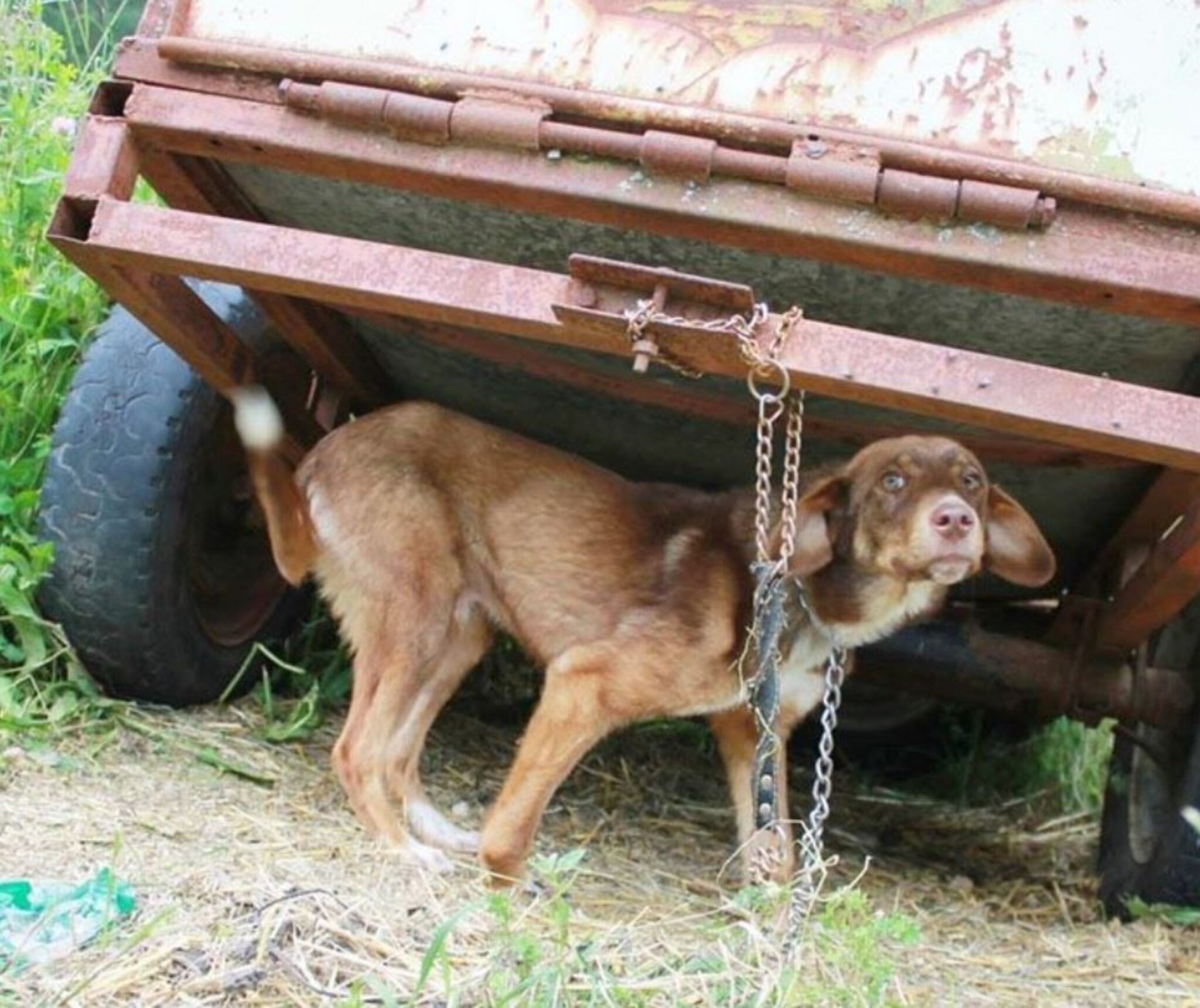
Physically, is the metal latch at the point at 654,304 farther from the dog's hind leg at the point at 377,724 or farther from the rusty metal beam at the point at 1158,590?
the dog's hind leg at the point at 377,724

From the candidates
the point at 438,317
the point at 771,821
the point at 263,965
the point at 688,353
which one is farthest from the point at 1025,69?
the point at 263,965

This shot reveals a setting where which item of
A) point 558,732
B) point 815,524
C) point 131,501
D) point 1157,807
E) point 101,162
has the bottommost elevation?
point 558,732

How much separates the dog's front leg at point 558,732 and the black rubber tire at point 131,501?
1113 mm

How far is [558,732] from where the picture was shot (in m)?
4.30

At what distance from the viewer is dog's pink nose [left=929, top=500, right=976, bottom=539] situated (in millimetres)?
4137

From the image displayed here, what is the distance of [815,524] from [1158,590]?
2.74 ft

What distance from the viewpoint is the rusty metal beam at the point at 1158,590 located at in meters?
4.03

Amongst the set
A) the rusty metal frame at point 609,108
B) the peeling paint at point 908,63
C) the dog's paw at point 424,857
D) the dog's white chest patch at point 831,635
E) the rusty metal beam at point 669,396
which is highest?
the peeling paint at point 908,63

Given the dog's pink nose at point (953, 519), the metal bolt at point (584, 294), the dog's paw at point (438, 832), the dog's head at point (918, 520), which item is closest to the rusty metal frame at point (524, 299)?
the metal bolt at point (584, 294)

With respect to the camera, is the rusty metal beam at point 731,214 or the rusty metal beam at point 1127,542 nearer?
the rusty metal beam at point 731,214

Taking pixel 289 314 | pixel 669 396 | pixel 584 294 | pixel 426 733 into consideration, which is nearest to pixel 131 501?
pixel 289 314

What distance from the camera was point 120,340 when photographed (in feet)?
16.1

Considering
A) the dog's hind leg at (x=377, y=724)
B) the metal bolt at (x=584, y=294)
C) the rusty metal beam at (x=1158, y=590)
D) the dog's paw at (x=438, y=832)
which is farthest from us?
the dog's paw at (x=438, y=832)

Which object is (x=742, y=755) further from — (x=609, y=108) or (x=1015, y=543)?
(x=609, y=108)
